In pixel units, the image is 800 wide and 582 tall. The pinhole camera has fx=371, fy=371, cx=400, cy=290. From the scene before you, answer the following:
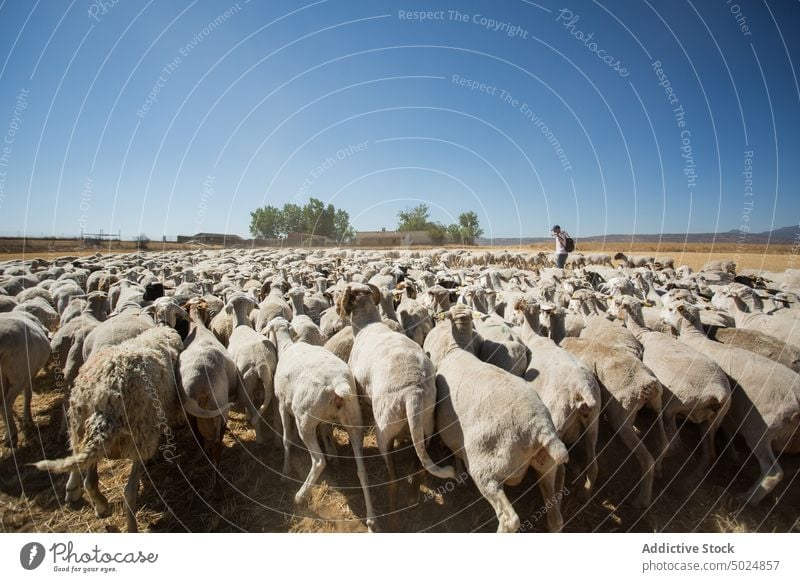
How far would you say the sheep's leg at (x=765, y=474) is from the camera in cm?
496

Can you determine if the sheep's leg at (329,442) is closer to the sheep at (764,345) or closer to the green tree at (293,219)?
the sheep at (764,345)

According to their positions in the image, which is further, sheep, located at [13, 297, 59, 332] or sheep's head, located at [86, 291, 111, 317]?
sheep, located at [13, 297, 59, 332]

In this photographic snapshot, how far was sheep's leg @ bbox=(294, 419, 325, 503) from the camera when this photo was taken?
16.5 feet

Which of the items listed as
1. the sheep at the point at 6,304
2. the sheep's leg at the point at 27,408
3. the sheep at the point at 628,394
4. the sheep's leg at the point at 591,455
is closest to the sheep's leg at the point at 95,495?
the sheep's leg at the point at 27,408

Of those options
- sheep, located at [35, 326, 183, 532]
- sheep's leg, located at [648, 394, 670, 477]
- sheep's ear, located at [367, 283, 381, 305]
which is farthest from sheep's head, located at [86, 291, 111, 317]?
sheep's leg, located at [648, 394, 670, 477]

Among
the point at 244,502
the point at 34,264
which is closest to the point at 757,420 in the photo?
the point at 244,502

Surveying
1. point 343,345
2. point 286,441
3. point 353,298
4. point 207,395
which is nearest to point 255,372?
point 207,395

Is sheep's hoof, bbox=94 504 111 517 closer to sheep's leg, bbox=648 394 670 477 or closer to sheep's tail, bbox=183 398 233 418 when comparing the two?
sheep's tail, bbox=183 398 233 418

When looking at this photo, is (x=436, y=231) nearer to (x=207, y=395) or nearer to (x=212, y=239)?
(x=212, y=239)

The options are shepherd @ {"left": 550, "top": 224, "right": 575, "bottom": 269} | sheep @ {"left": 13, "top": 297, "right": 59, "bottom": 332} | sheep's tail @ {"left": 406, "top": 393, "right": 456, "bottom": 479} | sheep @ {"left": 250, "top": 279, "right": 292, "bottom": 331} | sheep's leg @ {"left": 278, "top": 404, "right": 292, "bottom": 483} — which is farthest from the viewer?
shepherd @ {"left": 550, "top": 224, "right": 575, "bottom": 269}

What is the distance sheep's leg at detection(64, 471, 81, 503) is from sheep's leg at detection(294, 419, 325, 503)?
3130mm

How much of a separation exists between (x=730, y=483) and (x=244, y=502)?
23.1ft

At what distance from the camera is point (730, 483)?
209 inches

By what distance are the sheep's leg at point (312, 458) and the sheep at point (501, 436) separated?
1.74m
